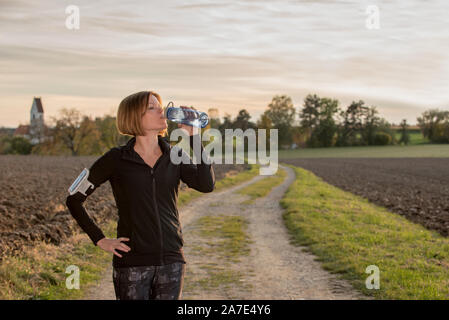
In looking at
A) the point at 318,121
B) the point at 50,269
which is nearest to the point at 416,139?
the point at 318,121

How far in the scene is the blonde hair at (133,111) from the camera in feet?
11.0

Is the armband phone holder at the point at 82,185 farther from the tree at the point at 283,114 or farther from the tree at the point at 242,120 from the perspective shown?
the tree at the point at 242,120

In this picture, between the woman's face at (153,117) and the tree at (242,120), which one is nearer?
the woman's face at (153,117)

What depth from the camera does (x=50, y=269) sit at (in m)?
8.49

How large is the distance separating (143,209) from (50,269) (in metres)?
5.91

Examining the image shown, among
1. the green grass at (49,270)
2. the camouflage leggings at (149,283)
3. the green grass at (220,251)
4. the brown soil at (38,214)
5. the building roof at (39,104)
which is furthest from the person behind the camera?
the building roof at (39,104)

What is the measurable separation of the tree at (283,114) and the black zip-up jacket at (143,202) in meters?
73.5

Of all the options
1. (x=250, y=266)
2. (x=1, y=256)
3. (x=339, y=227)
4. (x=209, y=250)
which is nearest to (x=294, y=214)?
(x=339, y=227)

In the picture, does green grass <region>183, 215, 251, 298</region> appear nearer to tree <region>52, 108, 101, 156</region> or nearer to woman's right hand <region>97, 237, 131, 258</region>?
woman's right hand <region>97, 237, 131, 258</region>

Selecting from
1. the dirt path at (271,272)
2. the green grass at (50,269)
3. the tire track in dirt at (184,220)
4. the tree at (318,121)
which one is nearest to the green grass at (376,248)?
the dirt path at (271,272)

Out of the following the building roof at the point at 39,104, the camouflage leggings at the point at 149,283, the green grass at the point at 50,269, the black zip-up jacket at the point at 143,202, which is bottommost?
the green grass at the point at 50,269

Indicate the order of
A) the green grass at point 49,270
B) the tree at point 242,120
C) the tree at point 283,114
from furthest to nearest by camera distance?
1. the tree at point 242,120
2. the tree at point 283,114
3. the green grass at point 49,270
